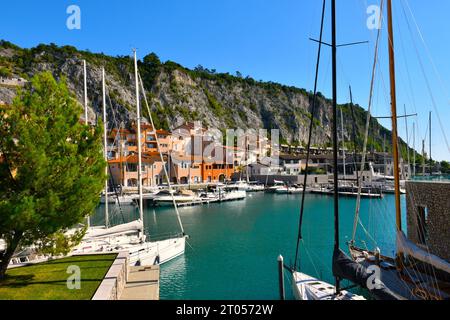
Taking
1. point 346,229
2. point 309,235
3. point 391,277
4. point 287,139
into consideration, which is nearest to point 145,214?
point 309,235

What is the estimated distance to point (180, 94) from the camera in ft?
427

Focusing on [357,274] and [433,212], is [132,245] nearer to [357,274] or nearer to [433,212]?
[357,274]

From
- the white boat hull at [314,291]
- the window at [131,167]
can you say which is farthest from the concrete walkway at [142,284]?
the window at [131,167]

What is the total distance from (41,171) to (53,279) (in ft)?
15.8

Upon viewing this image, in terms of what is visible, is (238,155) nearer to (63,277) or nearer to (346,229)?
(346,229)

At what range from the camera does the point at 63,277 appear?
532 inches

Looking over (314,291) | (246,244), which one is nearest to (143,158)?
(246,244)

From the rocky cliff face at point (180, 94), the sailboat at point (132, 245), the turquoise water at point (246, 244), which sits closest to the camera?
the turquoise water at point (246, 244)

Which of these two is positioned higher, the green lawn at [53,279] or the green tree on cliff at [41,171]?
the green tree on cliff at [41,171]

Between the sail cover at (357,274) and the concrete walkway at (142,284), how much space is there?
800 centimetres

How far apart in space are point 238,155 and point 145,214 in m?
59.3

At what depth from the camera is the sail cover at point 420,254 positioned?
10866 mm

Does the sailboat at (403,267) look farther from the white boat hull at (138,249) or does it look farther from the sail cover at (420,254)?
the white boat hull at (138,249)

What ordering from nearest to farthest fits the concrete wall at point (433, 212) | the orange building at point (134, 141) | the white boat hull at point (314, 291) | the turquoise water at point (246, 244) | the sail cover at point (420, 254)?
the sail cover at point (420, 254) < the white boat hull at point (314, 291) < the concrete wall at point (433, 212) < the turquoise water at point (246, 244) < the orange building at point (134, 141)
